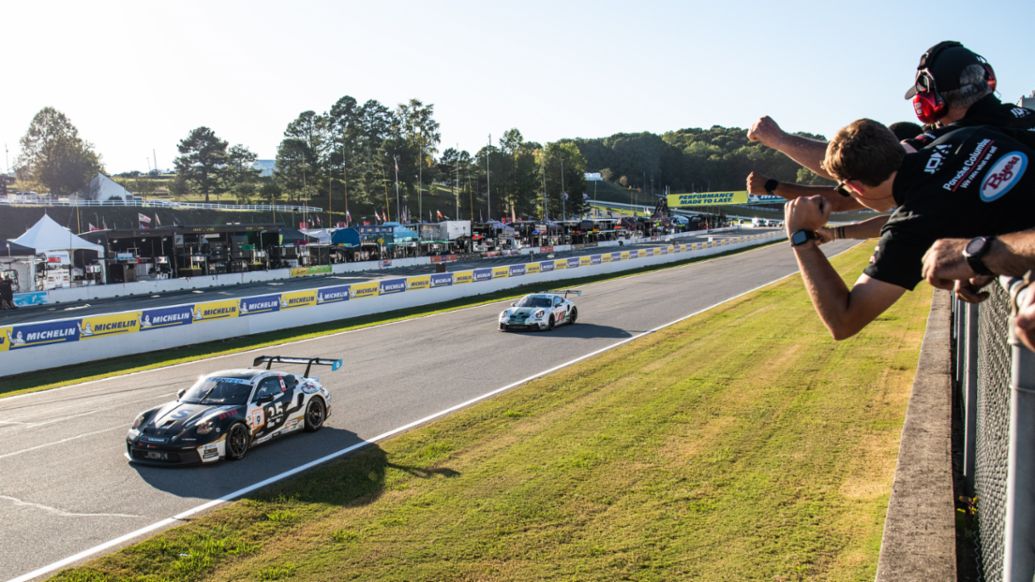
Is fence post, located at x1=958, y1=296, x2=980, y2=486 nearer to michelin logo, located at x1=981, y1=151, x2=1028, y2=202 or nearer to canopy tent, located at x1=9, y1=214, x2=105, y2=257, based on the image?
michelin logo, located at x1=981, y1=151, x2=1028, y2=202

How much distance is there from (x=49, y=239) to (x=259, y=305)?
22.5 m

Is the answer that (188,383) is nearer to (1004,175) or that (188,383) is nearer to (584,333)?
(584,333)

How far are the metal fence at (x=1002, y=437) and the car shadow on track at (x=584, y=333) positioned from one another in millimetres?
19973

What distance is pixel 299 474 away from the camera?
478 inches

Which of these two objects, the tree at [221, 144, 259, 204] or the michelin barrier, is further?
the tree at [221, 144, 259, 204]

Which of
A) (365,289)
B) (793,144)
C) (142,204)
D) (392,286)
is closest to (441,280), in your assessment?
(392,286)

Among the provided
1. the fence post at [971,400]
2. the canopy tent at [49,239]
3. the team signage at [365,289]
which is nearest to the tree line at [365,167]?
the canopy tent at [49,239]

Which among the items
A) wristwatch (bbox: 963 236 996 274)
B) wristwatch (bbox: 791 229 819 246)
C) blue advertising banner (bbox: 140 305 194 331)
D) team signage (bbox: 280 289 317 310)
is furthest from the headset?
team signage (bbox: 280 289 317 310)

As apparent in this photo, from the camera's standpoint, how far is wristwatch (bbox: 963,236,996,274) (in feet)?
7.96

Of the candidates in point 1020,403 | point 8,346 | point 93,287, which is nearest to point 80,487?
point 1020,403

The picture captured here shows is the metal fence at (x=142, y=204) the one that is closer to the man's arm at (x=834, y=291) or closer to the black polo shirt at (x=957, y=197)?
the man's arm at (x=834, y=291)

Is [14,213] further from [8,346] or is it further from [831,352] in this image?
[831,352]

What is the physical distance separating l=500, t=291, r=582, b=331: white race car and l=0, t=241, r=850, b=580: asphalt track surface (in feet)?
2.10

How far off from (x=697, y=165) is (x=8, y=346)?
6507 inches
